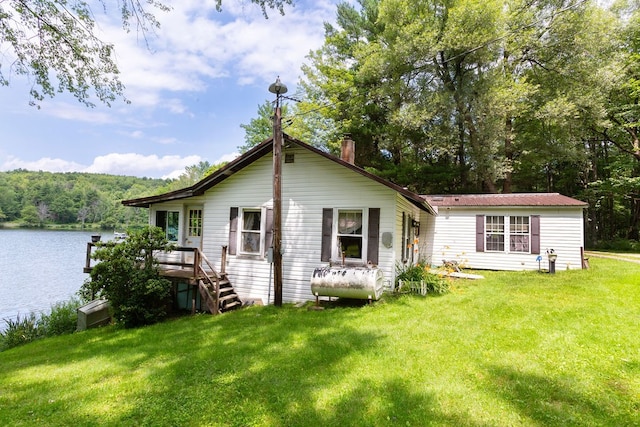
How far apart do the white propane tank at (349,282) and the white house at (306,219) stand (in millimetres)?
751

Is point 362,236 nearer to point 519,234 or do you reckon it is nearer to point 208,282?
point 208,282

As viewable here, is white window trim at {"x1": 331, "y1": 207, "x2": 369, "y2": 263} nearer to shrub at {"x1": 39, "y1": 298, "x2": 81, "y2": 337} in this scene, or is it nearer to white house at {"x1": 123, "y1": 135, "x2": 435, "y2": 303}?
white house at {"x1": 123, "y1": 135, "x2": 435, "y2": 303}

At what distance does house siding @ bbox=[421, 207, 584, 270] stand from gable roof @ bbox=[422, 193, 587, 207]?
0.20 meters

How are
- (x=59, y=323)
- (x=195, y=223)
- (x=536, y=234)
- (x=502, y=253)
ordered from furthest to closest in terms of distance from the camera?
(x=502, y=253) < (x=536, y=234) < (x=195, y=223) < (x=59, y=323)

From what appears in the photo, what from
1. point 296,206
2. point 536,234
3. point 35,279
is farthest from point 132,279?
point 35,279

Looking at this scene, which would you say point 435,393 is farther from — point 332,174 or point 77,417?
point 332,174

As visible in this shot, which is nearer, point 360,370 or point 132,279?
point 360,370

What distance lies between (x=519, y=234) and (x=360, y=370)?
1051cm

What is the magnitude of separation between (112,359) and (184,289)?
436cm

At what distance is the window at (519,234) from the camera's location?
38.2 ft

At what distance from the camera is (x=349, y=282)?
6996 millimetres

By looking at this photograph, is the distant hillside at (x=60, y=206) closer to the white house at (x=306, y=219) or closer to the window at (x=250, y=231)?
the white house at (x=306, y=219)

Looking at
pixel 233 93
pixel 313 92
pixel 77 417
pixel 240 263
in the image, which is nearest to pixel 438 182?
pixel 313 92

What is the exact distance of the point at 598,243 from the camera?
21.8m
